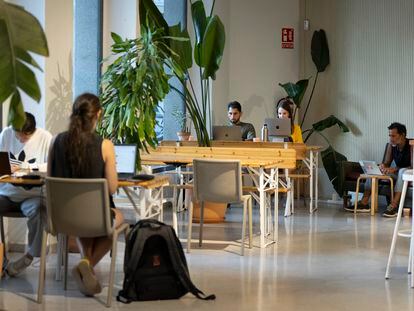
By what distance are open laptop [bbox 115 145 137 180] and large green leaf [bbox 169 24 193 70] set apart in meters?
2.62

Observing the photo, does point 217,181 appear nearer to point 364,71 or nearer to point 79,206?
point 79,206

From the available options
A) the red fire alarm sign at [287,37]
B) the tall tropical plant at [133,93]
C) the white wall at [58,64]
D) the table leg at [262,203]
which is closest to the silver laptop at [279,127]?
the red fire alarm sign at [287,37]

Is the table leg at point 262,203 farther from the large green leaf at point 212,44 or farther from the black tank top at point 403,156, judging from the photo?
the black tank top at point 403,156

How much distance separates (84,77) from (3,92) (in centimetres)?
548

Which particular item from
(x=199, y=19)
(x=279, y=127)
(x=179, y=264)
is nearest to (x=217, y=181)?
(x=179, y=264)

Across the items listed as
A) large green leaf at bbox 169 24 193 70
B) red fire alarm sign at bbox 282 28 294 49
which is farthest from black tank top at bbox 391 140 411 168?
large green leaf at bbox 169 24 193 70

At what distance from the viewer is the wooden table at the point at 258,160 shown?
20.7 feet

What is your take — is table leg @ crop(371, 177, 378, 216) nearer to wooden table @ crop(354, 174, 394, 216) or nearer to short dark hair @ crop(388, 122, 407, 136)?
wooden table @ crop(354, 174, 394, 216)

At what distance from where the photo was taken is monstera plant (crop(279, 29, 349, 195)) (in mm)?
10211

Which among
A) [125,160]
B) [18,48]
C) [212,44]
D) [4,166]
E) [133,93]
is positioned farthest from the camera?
[212,44]

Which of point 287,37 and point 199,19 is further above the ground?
point 287,37

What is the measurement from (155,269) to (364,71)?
6.80m

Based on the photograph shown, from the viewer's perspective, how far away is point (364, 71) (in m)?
10.6

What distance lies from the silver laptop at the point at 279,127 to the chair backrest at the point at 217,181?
9.93 feet
